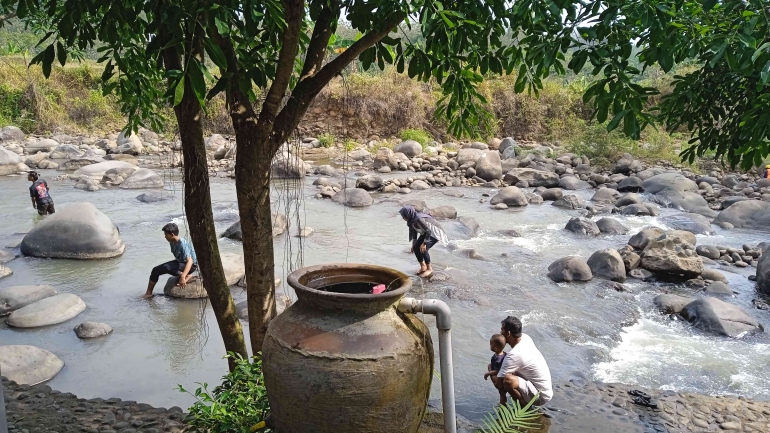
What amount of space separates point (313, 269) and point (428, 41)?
1504 mm

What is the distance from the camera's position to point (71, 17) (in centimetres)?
319

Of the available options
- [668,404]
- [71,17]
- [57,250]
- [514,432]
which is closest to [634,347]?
[668,404]

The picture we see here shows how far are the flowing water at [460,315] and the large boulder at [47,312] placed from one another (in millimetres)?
127

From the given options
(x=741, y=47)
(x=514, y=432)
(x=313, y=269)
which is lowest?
(x=514, y=432)

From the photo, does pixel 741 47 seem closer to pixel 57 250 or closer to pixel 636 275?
pixel 636 275

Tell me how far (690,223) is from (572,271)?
221 inches

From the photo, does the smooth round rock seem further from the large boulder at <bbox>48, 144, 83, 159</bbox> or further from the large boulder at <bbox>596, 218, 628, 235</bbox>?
the large boulder at <bbox>48, 144, 83, 159</bbox>

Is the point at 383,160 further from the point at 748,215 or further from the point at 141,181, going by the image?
the point at 748,215

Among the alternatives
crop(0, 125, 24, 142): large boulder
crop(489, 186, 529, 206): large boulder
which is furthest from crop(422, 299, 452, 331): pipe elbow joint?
crop(0, 125, 24, 142): large boulder

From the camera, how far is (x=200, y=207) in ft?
13.5

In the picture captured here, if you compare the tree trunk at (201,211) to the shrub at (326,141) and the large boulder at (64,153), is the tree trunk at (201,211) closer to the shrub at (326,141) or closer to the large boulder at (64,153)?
the large boulder at (64,153)

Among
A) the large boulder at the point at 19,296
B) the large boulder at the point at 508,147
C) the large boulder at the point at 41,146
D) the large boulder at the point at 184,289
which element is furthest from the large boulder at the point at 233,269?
the large boulder at the point at 41,146

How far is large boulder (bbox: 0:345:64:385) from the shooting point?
222 inches

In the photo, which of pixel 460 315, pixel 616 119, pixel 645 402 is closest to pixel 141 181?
pixel 460 315
